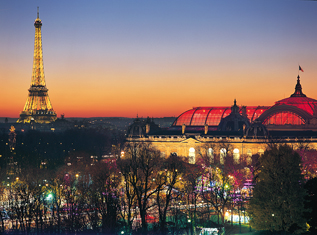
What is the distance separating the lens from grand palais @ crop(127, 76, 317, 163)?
153125 mm

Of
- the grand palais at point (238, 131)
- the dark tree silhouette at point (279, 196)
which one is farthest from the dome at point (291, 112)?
the dark tree silhouette at point (279, 196)

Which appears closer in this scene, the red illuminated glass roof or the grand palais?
the grand palais

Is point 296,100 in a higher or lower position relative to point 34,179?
higher

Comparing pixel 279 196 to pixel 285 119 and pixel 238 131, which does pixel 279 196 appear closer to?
pixel 238 131

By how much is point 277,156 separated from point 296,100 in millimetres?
105954

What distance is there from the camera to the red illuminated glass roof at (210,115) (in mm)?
183250

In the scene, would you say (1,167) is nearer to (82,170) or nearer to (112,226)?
(82,170)

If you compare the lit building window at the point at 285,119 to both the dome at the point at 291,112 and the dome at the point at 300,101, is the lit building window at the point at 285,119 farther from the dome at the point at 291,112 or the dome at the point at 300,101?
the dome at the point at 300,101

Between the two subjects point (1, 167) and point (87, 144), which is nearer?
point (1, 167)

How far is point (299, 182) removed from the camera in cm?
7144

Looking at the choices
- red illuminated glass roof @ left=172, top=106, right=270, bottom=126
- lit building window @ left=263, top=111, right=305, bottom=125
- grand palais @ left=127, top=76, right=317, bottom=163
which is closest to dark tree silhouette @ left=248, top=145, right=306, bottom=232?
grand palais @ left=127, top=76, right=317, bottom=163

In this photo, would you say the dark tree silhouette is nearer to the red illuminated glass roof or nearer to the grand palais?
the grand palais

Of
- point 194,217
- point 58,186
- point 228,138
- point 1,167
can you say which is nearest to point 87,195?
point 58,186

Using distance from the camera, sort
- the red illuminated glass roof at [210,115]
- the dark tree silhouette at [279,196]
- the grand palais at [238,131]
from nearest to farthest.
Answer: the dark tree silhouette at [279,196]
the grand palais at [238,131]
the red illuminated glass roof at [210,115]
